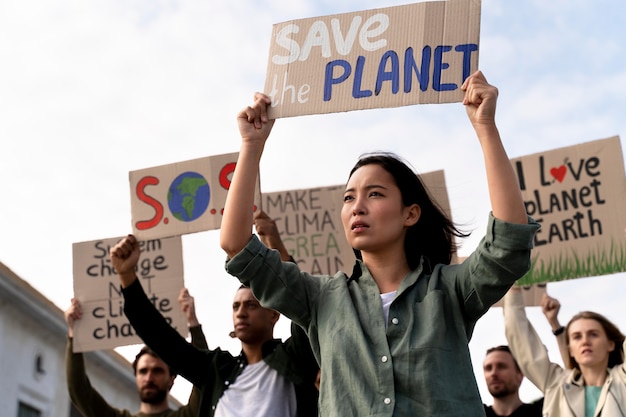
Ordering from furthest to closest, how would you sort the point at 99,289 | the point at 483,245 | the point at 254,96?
the point at 99,289, the point at 254,96, the point at 483,245

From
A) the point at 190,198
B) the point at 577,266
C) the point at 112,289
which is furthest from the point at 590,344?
the point at 112,289

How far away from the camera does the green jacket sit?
284 cm

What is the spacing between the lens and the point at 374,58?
3703mm

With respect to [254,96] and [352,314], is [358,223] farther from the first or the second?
[254,96]

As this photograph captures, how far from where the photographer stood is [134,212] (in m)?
6.56

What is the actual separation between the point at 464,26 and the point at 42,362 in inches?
721

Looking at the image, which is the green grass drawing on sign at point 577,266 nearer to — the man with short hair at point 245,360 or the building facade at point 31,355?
the man with short hair at point 245,360

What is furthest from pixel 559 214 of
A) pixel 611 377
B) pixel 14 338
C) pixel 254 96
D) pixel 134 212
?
pixel 14 338

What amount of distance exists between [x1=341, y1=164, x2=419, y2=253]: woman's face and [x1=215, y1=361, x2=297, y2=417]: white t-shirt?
1837 millimetres

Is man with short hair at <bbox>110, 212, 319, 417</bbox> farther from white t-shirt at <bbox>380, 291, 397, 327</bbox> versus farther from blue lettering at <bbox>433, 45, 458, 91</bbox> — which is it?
white t-shirt at <bbox>380, 291, 397, 327</bbox>

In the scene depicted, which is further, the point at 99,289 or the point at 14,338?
the point at 14,338

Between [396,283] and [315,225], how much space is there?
4364mm

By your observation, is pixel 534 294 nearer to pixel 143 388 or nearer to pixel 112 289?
pixel 143 388

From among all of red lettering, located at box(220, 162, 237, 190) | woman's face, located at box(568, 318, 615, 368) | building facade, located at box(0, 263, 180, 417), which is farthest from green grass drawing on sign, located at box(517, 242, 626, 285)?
building facade, located at box(0, 263, 180, 417)
